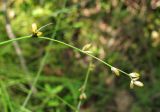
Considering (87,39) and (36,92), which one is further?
(87,39)

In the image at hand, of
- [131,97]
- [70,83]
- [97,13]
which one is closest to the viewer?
[70,83]

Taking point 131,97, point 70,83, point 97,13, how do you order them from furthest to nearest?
point 97,13 < point 131,97 < point 70,83

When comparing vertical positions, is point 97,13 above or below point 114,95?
above

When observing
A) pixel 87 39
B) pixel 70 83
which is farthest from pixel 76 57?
pixel 70 83

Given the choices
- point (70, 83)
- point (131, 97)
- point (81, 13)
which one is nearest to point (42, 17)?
point (81, 13)

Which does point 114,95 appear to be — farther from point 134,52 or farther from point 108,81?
point 134,52

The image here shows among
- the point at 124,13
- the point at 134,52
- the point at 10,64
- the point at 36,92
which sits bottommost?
the point at 36,92

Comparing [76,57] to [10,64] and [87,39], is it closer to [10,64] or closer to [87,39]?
[87,39]
